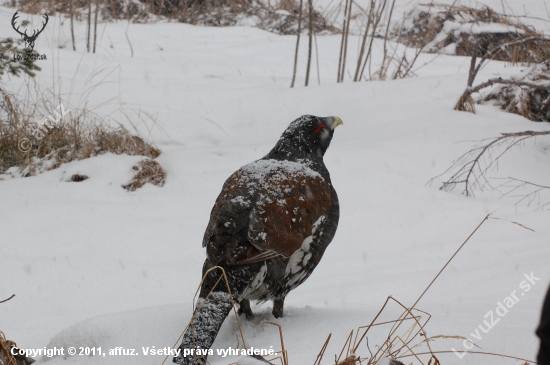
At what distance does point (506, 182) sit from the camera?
17.0 feet

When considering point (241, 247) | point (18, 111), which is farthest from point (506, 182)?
point (18, 111)

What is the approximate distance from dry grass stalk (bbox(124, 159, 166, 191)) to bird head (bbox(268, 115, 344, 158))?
103 inches

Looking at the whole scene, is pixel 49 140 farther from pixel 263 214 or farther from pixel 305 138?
pixel 263 214

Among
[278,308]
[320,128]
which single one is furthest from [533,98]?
[278,308]

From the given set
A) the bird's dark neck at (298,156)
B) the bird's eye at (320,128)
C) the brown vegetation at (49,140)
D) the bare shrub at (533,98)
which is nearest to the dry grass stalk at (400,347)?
the bird's dark neck at (298,156)

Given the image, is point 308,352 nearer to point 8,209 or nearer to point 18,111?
point 8,209

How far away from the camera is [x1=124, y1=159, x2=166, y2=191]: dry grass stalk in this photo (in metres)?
5.34

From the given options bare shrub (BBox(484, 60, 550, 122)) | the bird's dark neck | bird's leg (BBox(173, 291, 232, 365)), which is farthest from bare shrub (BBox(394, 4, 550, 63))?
bird's leg (BBox(173, 291, 232, 365))

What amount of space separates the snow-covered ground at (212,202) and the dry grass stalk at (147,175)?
0.33 ft

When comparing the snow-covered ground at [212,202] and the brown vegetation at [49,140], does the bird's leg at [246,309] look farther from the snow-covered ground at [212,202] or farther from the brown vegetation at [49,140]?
the brown vegetation at [49,140]

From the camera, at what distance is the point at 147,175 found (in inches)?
213

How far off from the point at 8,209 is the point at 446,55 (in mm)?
9249

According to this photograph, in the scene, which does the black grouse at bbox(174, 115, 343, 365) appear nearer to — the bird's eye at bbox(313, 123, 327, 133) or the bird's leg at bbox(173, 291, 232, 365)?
the bird's leg at bbox(173, 291, 232, 365)

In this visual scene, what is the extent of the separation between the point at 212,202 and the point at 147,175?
33.8 inches
